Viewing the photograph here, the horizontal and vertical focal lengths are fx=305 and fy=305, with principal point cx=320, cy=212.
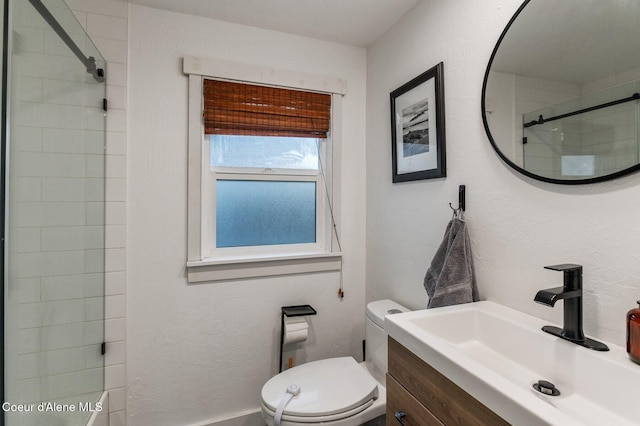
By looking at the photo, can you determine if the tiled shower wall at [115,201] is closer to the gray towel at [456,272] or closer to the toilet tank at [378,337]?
the toilet tank at [378,337]

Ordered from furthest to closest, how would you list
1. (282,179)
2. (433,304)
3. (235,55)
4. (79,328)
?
(282,179) < (235,55) < (79,328) < (433,304)

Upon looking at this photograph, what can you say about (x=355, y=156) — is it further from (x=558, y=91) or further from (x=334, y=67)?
(x=558, y=91)

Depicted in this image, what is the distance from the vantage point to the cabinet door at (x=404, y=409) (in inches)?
32.1

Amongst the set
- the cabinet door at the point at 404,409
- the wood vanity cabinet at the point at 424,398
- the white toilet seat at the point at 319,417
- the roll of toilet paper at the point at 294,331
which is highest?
the wood vanity cabinet at the point at 424,398

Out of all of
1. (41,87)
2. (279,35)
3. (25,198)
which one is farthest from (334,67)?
(25,198)

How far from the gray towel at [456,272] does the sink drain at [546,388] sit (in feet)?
1.11

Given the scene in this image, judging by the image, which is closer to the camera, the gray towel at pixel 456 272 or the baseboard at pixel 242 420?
the gray towel at pixel 456 272

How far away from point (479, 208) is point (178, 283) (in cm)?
148

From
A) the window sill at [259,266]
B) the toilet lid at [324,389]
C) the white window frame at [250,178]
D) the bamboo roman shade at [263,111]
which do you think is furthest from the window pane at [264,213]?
the toilet lid at [324,389]

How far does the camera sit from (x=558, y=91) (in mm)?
913

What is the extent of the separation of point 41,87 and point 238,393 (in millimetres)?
1654

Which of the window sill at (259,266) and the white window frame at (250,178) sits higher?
the white window frame at (250,178)

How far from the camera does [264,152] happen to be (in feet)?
6.03

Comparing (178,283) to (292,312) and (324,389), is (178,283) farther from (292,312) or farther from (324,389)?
(324,389)
